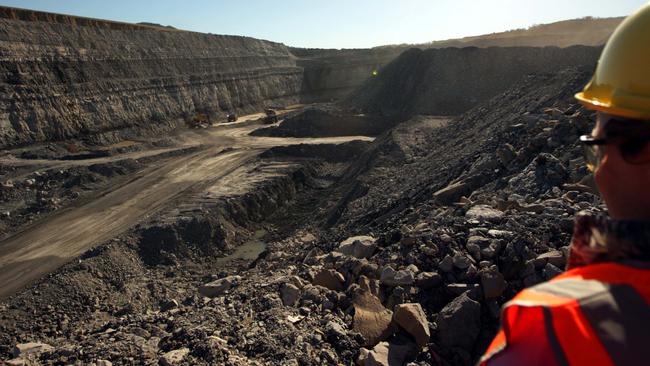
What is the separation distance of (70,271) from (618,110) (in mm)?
12601

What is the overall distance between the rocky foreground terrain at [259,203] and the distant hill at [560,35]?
15.6 metres

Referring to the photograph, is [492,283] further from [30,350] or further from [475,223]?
[30,350]

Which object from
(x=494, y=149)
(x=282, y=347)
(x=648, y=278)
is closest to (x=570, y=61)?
(x=494, y=149)

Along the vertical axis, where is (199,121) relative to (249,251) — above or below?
above

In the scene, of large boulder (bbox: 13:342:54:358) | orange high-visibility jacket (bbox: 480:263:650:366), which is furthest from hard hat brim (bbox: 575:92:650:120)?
large boulder (bbox: 13:342:54:358)

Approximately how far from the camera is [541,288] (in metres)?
1.19

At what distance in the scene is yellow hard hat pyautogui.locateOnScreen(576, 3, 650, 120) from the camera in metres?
1.32

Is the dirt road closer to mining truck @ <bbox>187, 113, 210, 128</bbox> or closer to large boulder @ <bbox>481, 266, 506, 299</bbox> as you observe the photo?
mining truck @ <bbox>187, 113, 210, 128</bbox>

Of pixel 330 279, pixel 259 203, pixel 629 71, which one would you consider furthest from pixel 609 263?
pixel 259 203

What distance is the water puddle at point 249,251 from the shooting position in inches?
541

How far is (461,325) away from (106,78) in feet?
88.3

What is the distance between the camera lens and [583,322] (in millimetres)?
1091

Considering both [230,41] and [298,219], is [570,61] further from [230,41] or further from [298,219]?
[230,41]

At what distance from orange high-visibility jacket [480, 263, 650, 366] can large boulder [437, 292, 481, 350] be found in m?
3.59
